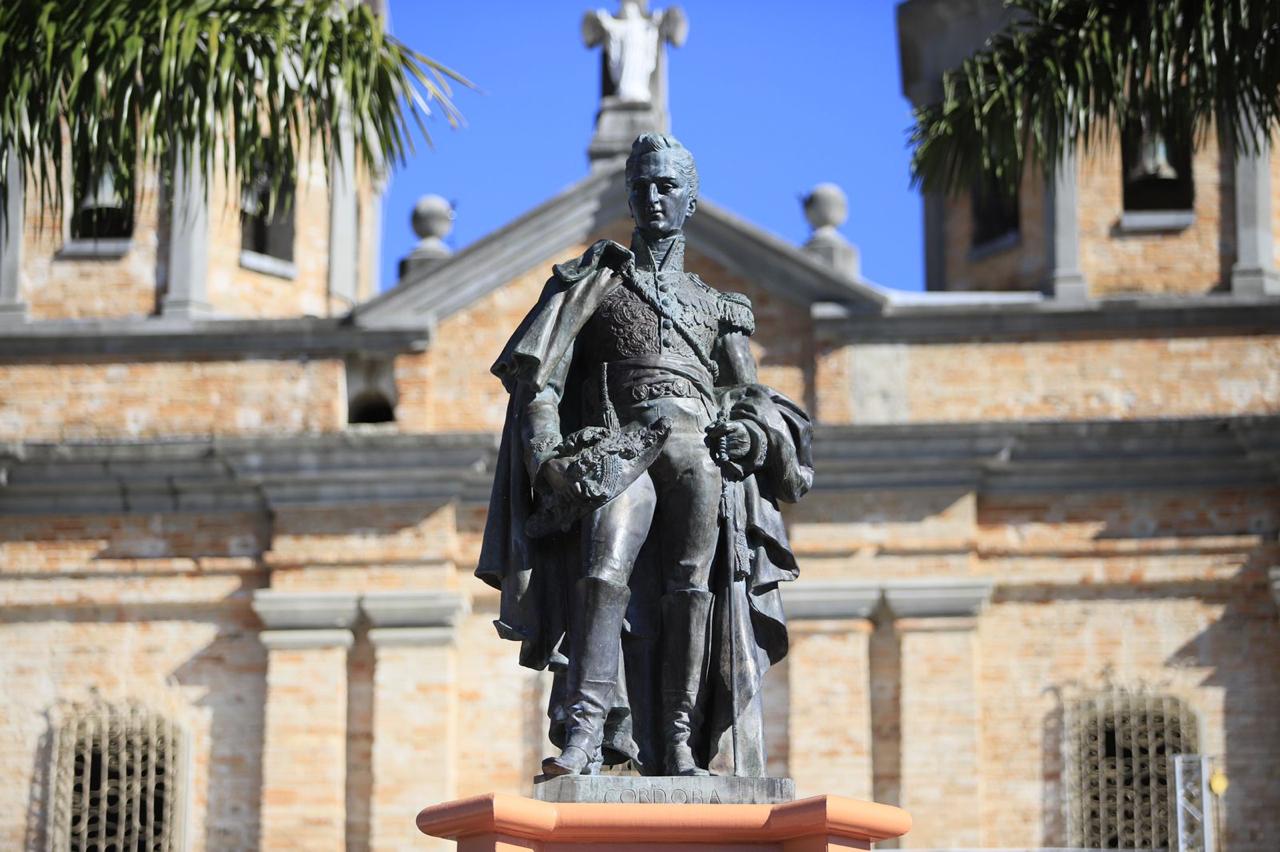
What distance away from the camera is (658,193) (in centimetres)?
801

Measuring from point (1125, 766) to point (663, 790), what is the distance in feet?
38.8

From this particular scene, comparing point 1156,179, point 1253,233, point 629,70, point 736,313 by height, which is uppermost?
point 629,70

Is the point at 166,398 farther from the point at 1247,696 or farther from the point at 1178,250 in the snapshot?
the point at 1247,696

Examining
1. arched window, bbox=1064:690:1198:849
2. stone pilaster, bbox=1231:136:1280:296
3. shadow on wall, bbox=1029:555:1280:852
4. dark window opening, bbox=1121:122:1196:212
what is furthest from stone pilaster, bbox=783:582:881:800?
dark window opening, bbox=1121:122:1196:212

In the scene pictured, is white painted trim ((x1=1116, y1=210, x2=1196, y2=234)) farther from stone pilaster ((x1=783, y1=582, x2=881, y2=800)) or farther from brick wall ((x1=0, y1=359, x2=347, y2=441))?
brick wall ((x1=0, y1=359, x2=347, y2=441))

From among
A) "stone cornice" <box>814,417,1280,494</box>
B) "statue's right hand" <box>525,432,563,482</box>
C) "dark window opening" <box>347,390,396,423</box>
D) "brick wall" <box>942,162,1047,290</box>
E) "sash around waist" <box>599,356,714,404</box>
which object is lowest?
"statue's right hand" <box>525,432,563,482</box>

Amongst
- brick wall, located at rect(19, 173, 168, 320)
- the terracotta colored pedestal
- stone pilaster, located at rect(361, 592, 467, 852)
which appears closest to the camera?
the terracotta colored pedestal

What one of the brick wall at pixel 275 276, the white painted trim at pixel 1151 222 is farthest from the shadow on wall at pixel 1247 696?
the brick wall at pixel 275 276

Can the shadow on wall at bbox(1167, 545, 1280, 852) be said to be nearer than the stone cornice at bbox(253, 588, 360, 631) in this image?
Yes

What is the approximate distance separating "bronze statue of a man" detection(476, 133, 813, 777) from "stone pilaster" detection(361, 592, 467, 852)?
10759mm

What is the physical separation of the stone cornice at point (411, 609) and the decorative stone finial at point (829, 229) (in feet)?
13.0

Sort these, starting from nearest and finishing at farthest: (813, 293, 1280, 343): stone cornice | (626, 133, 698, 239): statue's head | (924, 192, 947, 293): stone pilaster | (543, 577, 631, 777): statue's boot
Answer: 1. (543, 577, 631, 777): statue's boot
2. (626, 133, 698, 239): statue's head
3. (813, 293, 1280, 343): stone cornice
4. (924, 192, 947, 293): stone pilaster

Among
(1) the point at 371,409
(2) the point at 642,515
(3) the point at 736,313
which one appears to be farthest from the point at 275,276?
(2) the point at 642,515

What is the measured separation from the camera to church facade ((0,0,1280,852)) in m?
18.5
